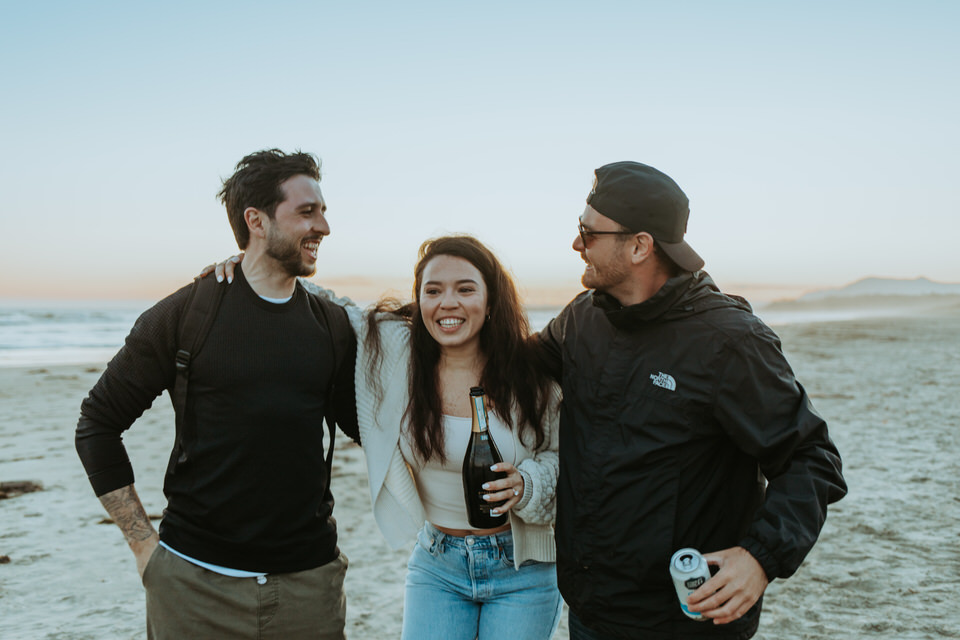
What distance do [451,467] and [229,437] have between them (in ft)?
3.59

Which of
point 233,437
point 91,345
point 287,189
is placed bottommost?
point 91,345

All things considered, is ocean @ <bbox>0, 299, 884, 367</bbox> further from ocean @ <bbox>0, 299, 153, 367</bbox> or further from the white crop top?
the white crop top

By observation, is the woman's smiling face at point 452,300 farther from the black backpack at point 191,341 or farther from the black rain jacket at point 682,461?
the black rain jacket at point 682,461

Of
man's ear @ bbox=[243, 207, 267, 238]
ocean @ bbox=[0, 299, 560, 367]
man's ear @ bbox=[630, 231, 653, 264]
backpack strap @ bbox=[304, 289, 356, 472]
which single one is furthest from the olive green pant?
ocean @ bbox=[0, 299, 560, 367]

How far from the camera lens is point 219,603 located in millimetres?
3270

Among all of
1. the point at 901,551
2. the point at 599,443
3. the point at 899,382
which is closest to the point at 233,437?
the point at 599,443

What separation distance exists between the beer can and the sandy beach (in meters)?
3.23

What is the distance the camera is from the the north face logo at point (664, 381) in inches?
111

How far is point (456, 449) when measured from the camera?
11.5 ft

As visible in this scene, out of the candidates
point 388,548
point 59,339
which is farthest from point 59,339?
point 388,548

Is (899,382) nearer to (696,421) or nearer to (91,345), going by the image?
(696,421)

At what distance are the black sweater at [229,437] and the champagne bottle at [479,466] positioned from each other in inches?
30.4

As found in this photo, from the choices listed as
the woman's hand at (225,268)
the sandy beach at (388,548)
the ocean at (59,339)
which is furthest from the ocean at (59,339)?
the woman's hand at (225,268)

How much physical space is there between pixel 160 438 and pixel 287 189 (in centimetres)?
880
